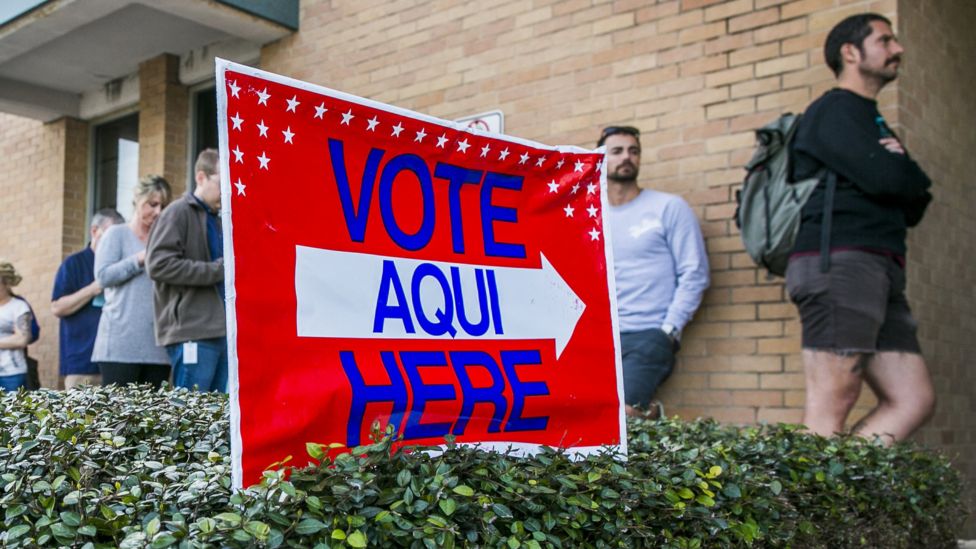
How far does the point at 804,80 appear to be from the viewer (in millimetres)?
5309

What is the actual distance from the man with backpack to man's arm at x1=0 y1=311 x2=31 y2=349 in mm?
5543

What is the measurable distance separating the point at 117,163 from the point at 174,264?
5.85 m

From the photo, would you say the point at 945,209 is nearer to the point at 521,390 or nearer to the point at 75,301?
the point at 521,390

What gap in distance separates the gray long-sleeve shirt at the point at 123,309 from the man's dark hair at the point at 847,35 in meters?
3.81

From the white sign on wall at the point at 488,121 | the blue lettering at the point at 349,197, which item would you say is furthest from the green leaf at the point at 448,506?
the white sign on wall at the point at 488,121

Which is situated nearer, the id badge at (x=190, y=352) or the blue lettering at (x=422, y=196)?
the blue lettering at (x=422, y=196)

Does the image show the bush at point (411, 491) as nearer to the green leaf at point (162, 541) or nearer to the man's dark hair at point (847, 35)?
the green leaf at point (162, 541)

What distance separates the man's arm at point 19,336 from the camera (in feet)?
23.4

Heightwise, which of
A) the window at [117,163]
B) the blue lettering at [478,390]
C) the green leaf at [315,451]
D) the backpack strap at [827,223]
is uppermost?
the window at [117,163]

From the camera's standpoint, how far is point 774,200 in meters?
4.67

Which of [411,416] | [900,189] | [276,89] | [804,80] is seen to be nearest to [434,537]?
[411,416]

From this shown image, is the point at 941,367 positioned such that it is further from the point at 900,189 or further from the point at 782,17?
the point at 782,17

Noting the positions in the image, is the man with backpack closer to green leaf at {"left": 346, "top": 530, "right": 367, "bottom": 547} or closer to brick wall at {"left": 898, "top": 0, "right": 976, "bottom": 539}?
brick wall at {"left": 898, "top": 0, "right": 976, "bottom": 539}

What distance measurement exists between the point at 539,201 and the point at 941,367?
3.42 m
